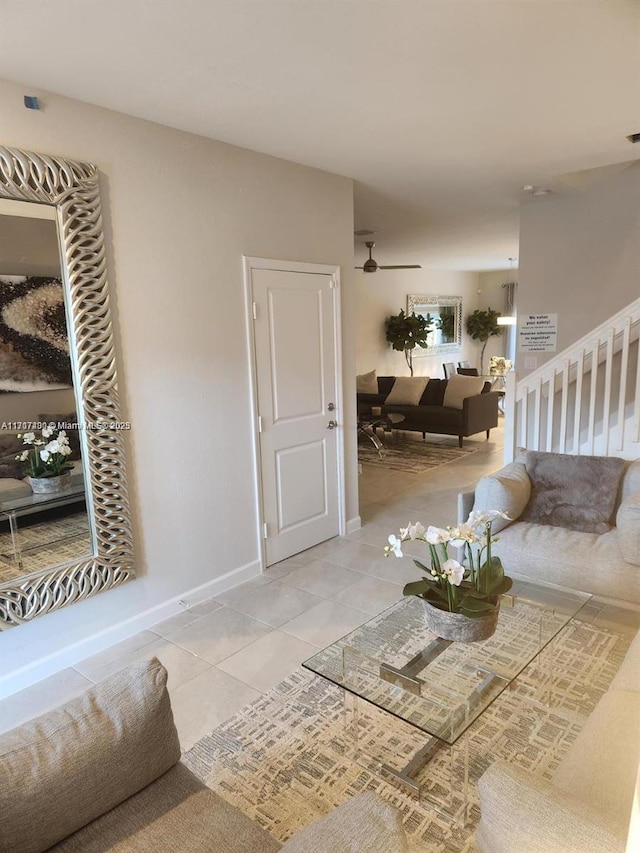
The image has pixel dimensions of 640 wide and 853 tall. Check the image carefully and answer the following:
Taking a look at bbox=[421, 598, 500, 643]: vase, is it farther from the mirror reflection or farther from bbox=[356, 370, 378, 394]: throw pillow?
bbox=[356, 370, 378, 394]: throw pillow

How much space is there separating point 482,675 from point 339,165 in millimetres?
3087

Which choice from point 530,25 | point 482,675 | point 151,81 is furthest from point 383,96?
point 482,675

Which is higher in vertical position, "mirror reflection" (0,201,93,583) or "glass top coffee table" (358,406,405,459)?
"mirror reflection" (0,201,93,583)

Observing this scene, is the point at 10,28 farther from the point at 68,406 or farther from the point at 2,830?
the point at 2,830

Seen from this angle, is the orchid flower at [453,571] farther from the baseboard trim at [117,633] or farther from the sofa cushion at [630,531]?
the baseboard trim at [117,633]

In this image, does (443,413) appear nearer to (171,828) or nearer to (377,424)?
(377,424)

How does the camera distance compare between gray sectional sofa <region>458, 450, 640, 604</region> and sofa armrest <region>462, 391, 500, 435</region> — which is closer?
gray sectional sofa <region>458, 450, 640, 604</region>

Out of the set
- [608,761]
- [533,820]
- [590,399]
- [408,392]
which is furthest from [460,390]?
[533,820]

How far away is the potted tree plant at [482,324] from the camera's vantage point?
36.6 ft

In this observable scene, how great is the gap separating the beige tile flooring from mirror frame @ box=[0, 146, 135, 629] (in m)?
0.37

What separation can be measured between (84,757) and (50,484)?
1.57 meters

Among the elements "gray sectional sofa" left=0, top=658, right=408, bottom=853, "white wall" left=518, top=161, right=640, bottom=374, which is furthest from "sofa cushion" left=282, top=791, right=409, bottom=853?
"white wall" left=518, top=161, right=640, bottom=374

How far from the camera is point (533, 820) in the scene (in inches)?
42.3

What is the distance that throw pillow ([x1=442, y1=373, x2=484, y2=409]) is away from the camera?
737cm
